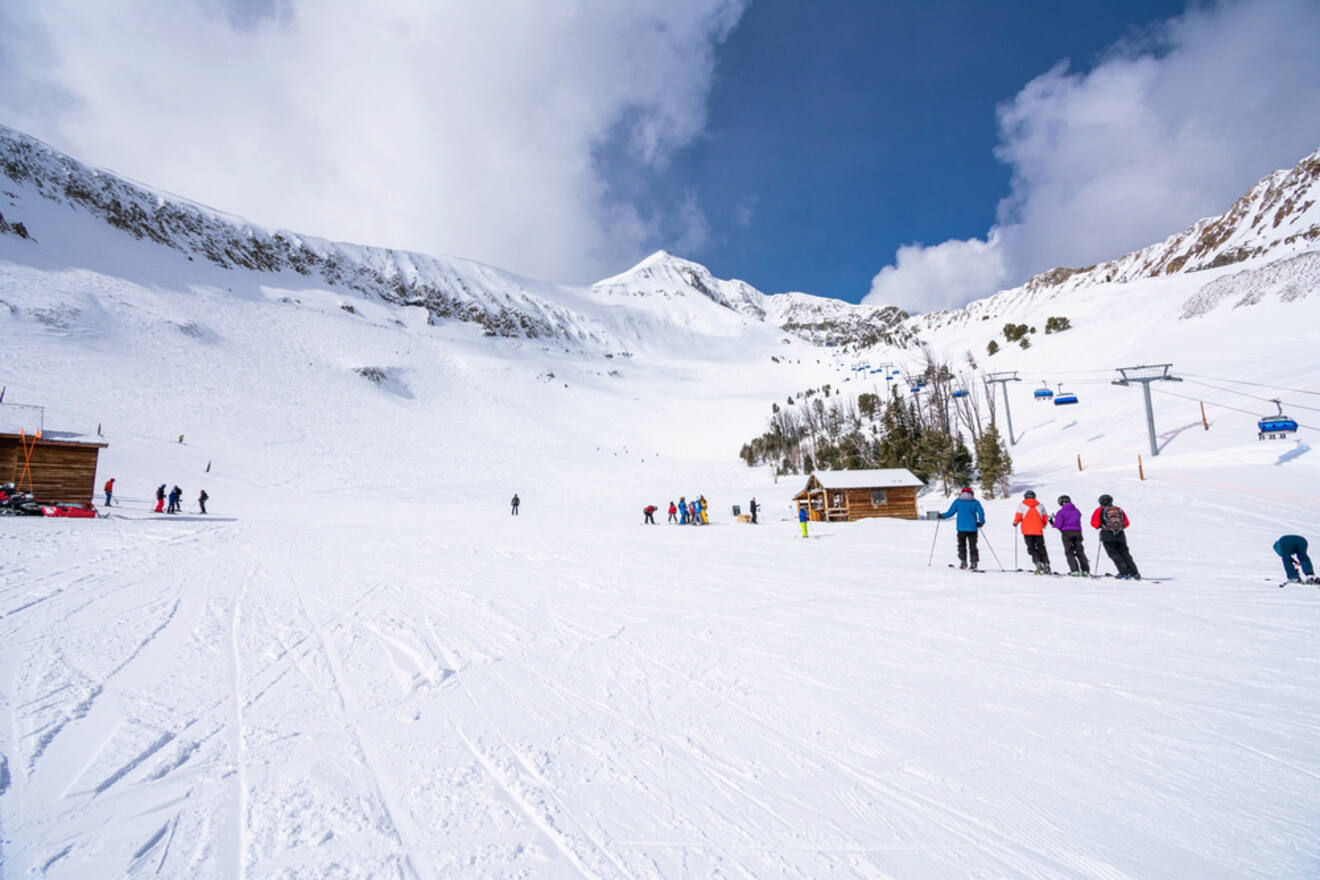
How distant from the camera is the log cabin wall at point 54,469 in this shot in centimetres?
1942

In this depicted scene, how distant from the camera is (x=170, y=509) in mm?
22047

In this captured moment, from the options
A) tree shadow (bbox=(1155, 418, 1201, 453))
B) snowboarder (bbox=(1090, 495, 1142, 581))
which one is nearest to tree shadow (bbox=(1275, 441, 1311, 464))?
tree shadow (bbox=(1155, 418, 1201, 453))

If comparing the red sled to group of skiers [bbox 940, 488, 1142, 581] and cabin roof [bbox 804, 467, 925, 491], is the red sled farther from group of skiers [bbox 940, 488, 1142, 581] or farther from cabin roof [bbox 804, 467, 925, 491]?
cabin roof [bbox 804, 467, 925, 491]

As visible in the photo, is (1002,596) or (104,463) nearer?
(1002,596)

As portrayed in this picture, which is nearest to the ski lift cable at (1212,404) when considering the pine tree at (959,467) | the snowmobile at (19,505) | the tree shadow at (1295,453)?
the tree shadow at (1295,453)

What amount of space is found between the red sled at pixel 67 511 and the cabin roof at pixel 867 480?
1240 inches

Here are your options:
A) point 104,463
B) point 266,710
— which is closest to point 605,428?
point 104,463

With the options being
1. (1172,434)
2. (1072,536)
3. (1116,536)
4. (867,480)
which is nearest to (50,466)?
(1072,536)

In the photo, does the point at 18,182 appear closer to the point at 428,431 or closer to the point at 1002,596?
the point at 428,431

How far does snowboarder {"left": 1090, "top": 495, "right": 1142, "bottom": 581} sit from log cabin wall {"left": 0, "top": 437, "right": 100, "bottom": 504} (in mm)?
31193

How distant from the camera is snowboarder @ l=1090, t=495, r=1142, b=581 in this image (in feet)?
28.3

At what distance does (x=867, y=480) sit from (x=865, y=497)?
3.27ft

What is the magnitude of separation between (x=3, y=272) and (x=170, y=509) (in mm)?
61463

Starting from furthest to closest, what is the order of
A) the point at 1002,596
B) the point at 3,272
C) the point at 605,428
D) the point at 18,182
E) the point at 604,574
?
the point at 18,182 → the point at 605,428 → the point at 3,272 → the point at 604,574 → the point at 1002,596
